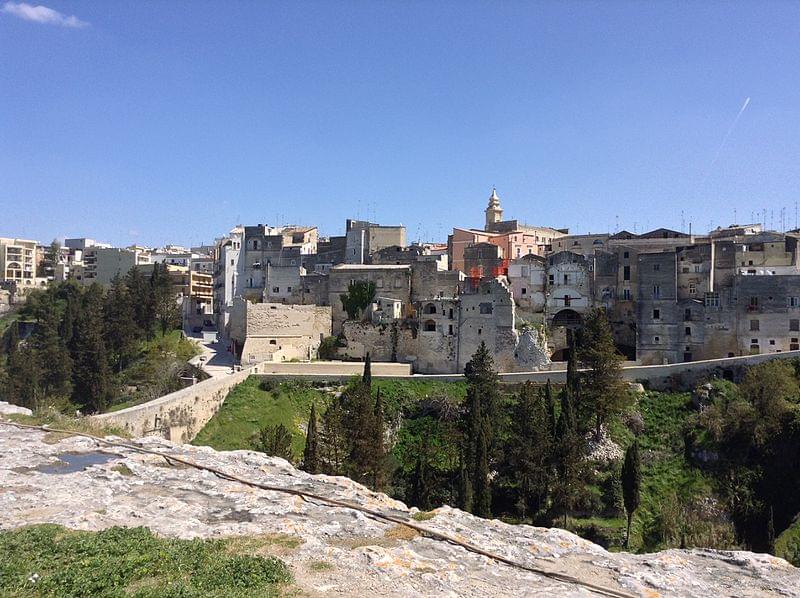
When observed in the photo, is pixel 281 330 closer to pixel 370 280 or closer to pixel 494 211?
pixel 370 280

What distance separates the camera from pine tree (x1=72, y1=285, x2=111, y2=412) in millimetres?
40281

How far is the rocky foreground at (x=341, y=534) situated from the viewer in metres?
6.71

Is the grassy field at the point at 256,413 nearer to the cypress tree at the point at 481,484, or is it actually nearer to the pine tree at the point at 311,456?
the pine tree at the point at 311,456

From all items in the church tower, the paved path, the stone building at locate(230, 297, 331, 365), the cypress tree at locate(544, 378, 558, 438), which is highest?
the church tower

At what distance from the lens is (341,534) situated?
7.82 m

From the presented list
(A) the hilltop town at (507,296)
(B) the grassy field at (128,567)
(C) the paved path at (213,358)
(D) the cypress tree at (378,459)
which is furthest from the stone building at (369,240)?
(B) the grassy field at (128,567)

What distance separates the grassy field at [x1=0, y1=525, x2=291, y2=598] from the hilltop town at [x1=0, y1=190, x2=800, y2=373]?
35.2 meters

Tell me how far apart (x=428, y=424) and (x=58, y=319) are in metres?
36.3

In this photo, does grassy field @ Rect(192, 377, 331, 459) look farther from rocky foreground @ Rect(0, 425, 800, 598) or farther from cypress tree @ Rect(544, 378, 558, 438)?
rocky foreground @ Rect(0, 425, 800, 598)

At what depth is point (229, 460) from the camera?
35.9 feet

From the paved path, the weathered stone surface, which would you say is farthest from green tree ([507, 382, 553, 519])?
the weathered stone surface

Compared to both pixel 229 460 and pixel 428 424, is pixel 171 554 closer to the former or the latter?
pixel 229 460

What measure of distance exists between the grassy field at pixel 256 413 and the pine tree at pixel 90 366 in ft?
34.0

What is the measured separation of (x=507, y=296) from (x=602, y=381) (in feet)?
32.2
